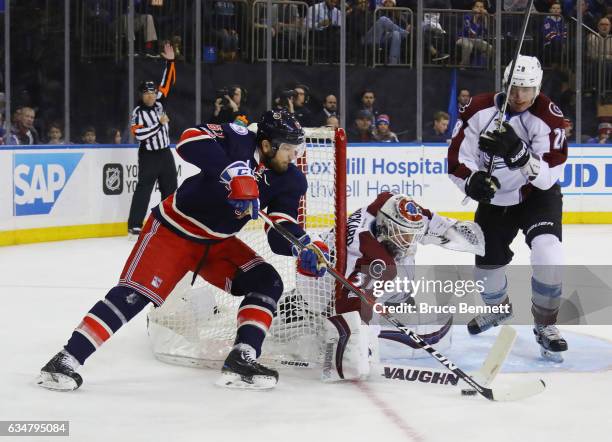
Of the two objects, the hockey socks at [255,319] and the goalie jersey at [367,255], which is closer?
the hockey socks at [255,319]

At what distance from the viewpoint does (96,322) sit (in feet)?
11.8

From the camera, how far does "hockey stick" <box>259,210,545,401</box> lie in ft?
11.6

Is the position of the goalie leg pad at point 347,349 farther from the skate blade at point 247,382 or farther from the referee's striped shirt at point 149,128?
the referee's striped shirt at point 149,128

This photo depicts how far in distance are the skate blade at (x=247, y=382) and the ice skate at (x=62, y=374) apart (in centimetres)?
46

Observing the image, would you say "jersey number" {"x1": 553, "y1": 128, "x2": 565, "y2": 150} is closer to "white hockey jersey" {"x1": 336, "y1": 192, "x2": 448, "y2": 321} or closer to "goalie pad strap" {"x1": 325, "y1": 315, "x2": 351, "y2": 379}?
"white hockey jersey" {"x1": 336, "y1": 192, "x2": 448, "y2": 321}

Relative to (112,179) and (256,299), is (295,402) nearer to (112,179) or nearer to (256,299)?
(256,299)

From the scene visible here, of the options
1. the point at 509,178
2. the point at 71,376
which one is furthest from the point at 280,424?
the point at 509,178

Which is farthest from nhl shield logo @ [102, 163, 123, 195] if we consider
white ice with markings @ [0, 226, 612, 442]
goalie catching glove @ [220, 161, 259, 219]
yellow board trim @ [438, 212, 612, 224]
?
goalie catching glove @ [220, 161, 259, 219]

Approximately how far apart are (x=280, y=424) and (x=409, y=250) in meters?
1.07

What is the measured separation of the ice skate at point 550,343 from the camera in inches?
164

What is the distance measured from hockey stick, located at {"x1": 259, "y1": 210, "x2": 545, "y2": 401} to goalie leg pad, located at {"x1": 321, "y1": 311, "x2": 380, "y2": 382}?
9 cm

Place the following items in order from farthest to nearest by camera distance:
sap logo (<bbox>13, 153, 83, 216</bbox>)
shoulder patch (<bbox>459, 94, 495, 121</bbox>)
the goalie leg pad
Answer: sap logo (<bbox>13, 153, 83, 216</bbox>) → shoulder patch (<bbox>459, 94, 495, 121</bbox>) → the goalie leg pad

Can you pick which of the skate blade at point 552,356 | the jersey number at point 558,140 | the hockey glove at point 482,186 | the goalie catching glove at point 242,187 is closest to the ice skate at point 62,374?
the goalie catching glove at point 242,187

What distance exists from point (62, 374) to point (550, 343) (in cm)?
176
